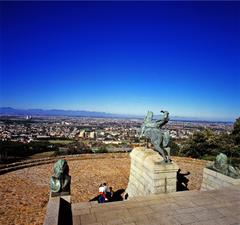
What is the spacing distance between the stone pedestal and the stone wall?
1772 mm

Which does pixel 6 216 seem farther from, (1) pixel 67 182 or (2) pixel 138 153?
(2) pixel 138 153

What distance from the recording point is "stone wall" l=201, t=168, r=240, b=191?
6.41m

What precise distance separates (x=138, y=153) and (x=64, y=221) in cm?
360

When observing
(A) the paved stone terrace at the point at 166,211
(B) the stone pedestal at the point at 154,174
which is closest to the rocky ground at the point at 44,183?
(A) the paved stone terrace at the point at 166,211

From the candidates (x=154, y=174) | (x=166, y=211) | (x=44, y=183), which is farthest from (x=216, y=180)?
(x=44, y=183)

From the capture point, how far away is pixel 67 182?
4.86 meters

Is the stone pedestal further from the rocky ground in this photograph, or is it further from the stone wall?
the rocky ground

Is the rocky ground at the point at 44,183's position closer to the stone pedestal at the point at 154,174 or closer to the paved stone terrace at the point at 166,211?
the paved stone terrace at the point at 166,211

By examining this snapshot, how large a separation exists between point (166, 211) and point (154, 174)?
1251 millimetres

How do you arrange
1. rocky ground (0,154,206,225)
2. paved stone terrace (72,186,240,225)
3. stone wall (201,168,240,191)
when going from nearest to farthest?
paved stone terrace (72,186,240,225) < stone wall (201,168,240,191) < rocky ground (0,154,206,225)

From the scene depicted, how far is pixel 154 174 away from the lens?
18.8ft

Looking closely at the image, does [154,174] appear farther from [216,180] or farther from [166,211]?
[216,180]

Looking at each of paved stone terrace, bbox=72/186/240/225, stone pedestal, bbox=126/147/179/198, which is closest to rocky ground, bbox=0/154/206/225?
paved stone terrace, bbox=72/186/240/225

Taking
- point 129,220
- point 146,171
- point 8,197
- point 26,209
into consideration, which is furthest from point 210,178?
point 8,197
